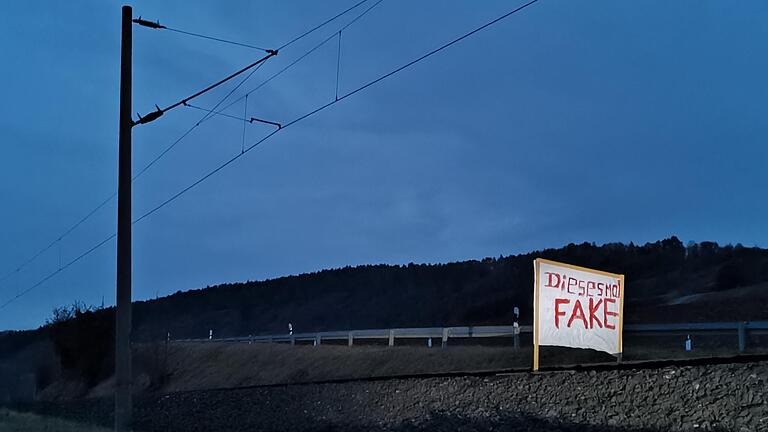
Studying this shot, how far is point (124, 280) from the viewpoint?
18.7 m

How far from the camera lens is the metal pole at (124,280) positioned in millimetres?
18422

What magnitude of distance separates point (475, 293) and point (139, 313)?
47263mm

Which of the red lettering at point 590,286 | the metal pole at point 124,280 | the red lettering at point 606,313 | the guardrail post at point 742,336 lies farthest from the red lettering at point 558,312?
the metal pole at point 124,280

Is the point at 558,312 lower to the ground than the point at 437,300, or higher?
higher

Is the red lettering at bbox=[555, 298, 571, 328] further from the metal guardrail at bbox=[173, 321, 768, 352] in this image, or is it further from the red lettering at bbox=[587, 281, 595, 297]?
the metal guardrail at bbox=[173, 321, 768, 352]

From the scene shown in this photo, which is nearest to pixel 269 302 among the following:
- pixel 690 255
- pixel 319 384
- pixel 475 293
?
pixel 475 293

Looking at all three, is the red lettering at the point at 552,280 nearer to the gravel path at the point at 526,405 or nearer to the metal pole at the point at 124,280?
the gravel path at the point at 526,405

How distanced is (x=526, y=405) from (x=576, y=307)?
362 centimetres

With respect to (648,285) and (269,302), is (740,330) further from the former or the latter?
(269,302)

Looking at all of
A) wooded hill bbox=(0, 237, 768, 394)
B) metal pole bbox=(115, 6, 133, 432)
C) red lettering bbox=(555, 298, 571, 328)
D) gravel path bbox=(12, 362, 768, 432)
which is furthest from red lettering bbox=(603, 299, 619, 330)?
wooded hill bbox=(0, 237, 768, 394)

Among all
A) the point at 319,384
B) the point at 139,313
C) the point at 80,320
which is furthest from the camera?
the point at 139,313

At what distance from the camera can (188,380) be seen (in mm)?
46844

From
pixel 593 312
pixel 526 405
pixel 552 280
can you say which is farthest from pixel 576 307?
pixel 526 405

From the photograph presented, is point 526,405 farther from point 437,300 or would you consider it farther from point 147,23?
point 437,300
